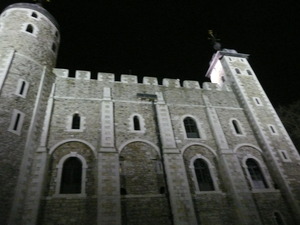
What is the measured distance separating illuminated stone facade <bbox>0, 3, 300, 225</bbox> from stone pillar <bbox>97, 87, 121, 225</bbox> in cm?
5

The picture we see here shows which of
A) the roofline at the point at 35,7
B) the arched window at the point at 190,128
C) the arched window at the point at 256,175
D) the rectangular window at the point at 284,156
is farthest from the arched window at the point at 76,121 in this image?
the rectangular window at the point at 284,156

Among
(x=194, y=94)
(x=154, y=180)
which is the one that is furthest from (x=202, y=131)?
(x=154, y=180)

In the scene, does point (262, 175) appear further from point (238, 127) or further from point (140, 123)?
point (140, 123)

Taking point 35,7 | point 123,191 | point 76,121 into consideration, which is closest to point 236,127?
point 123,191

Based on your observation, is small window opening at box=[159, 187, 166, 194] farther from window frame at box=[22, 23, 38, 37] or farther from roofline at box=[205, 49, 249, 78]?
roofline at box=[205, 49, 249, 78]

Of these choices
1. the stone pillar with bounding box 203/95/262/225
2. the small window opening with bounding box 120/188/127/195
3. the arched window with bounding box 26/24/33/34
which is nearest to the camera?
the small window opening with bounding box 120/188/127/195

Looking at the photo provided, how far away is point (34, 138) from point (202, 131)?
967cm

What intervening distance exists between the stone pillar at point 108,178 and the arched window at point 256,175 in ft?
26.1

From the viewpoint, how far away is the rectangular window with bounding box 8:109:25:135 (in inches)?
414

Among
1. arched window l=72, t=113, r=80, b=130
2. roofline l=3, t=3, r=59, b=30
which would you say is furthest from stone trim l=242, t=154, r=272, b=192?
A: roofline l=3, t=3, r=59, b=30

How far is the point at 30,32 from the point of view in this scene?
14.6 metres

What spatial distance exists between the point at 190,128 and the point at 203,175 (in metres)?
3.17

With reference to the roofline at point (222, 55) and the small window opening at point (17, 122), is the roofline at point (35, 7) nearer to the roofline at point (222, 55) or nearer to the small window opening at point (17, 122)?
the small window opening at point (17, 122)

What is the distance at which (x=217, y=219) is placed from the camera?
11.5m
